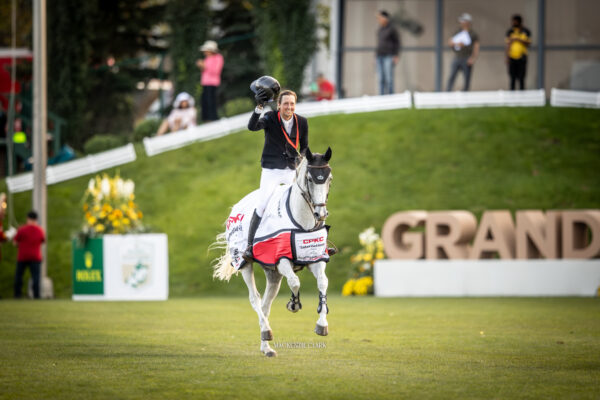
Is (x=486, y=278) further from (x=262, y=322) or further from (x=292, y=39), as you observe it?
(x=292, y=39)

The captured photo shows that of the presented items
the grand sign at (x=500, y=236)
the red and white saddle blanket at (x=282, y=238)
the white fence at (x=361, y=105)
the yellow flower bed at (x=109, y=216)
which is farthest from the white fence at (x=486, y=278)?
the white fence at (x=361, y=105)

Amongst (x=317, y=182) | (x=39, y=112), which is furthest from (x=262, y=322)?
(x=39, y=112)

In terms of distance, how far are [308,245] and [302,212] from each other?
361 millimetres

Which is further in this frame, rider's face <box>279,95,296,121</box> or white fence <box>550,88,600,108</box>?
white fence <box>550,88,600,108</box>

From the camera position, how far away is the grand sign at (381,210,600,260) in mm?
20781

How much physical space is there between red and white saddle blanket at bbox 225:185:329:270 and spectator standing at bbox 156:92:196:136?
66.9ft

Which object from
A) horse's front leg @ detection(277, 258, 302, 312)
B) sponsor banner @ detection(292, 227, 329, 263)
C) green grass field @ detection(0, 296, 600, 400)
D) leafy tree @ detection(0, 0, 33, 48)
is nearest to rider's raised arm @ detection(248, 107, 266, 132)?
sponsor banner @ detection(292, 227, 329, 263)

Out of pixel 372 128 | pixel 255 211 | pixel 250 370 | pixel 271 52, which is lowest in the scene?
pixel 250 370

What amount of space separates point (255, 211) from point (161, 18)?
1191 inches

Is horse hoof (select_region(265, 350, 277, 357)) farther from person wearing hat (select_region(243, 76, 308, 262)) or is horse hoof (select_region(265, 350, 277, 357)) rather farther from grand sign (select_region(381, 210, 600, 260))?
grand sign (select_region(381, 210, 600, 260))

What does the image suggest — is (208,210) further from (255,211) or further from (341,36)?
(255,211)

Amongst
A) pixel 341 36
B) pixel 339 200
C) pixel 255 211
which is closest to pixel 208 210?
pixel 339 200

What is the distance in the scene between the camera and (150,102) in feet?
169

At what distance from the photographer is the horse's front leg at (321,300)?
33.6ft
